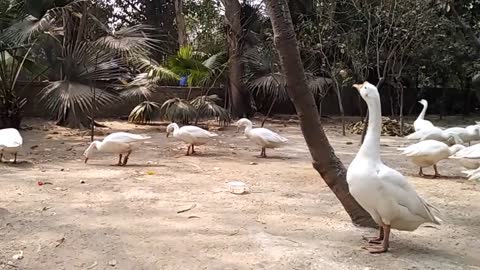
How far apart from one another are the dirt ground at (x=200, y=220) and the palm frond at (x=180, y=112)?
534cm

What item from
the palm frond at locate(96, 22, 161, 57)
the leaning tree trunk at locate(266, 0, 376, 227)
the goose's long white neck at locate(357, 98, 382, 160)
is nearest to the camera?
the goose's long white neck at locate(357, 98, 382, 160)

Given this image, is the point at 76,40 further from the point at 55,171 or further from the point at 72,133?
the point at 55,171

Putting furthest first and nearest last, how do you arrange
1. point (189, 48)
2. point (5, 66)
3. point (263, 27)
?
point (263, 27), point (189, 48), point (5, 66)

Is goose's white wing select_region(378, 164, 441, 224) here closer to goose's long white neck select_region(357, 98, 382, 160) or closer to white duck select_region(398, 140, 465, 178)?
goose's long white neck select_region(357, 98, 382, 160)

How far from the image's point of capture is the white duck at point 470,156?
6417 mm

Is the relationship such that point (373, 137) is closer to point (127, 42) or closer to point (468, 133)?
point (468, 133)

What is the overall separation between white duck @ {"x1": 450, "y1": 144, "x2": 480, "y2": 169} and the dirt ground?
0.27 m

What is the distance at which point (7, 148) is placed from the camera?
735cm

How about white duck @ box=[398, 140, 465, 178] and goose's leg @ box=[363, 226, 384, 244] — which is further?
white duck @ box=[398, 140, 465, 178]

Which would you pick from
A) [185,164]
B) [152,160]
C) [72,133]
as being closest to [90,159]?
[152,160]

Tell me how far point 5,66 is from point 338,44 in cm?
862

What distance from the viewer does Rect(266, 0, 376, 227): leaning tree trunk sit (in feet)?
15.6

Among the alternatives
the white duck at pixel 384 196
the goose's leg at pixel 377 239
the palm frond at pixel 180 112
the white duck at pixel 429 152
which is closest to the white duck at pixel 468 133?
the white duck at pixel 429 152

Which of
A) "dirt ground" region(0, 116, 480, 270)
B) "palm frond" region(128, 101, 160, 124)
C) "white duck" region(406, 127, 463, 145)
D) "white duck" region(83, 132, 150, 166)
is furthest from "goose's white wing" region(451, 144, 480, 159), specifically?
"palm frond" region(128, 101, 160, 124)
